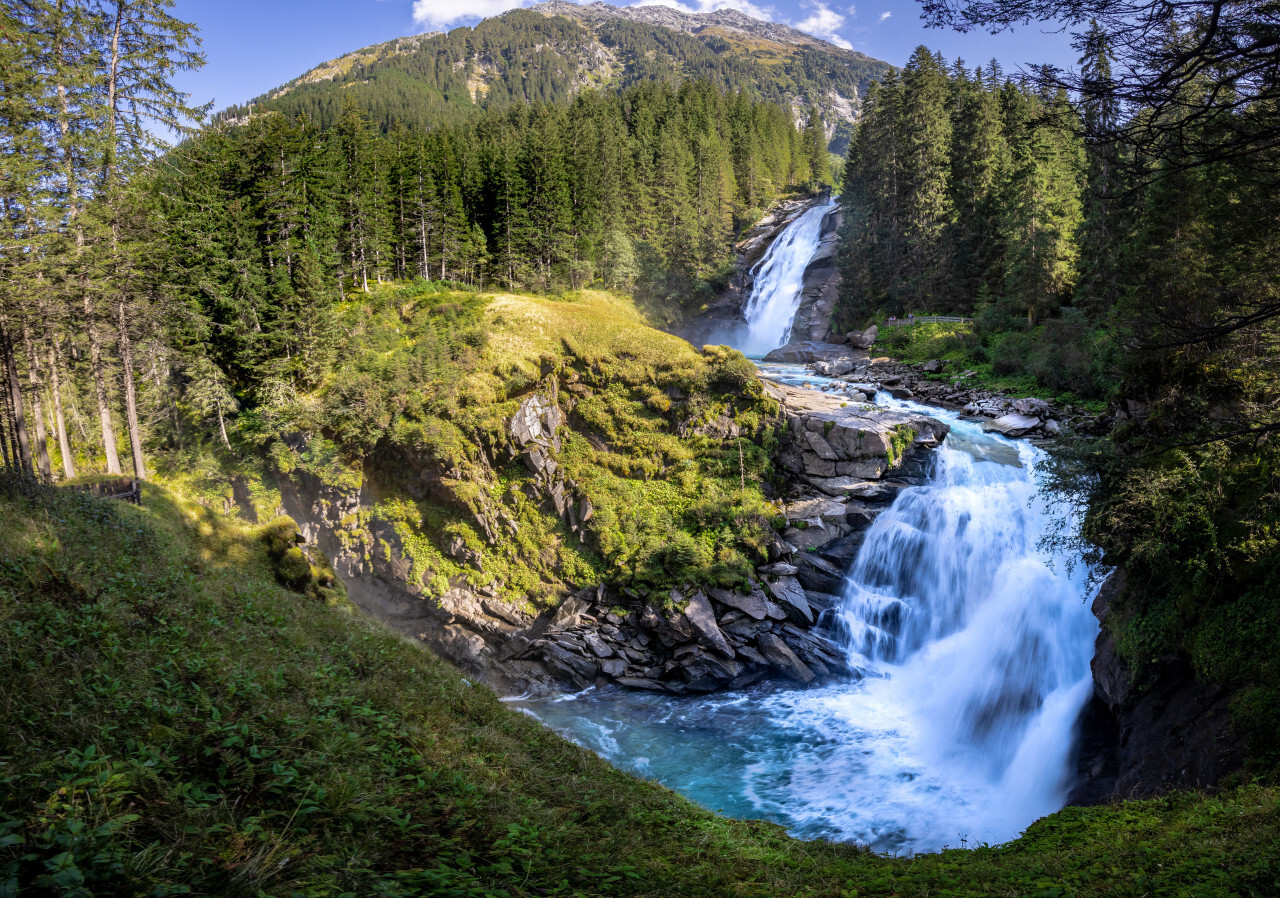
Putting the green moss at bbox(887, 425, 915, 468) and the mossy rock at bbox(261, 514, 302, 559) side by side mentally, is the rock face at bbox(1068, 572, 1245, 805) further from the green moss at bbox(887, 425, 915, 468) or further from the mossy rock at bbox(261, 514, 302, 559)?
the mossy rock at bbox(261, 514, 302, 559)

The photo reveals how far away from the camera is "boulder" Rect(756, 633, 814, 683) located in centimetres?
1873

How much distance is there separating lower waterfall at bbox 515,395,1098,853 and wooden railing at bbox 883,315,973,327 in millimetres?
15958

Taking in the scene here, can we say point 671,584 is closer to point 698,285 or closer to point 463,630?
point 463,630

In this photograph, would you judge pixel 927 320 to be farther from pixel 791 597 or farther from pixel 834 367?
pixel 791 597

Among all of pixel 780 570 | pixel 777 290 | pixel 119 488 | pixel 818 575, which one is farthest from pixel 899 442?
pixel 777 290

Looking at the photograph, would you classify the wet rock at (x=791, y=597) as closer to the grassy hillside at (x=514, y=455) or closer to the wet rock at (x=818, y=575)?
the wet rock at (x=818, y=575)

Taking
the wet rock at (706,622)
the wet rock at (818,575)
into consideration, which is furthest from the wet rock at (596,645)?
the wet rock at (818,575)

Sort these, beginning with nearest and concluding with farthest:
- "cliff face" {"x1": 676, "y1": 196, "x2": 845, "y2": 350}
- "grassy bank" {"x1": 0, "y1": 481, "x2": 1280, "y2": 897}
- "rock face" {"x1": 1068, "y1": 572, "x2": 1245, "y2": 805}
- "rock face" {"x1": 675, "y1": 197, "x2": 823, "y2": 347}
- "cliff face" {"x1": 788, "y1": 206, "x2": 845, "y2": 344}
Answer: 1. "grassy bank" {"x1": 0, "y1": 481, "x2": 1280, "y2": 897}
2. "rock face" {"x1": 1068, "y1": 572, "x2": 1245, "y2": 805}
3. "cliff face" {"x1": 788, "y1": 206, "x2": 845, "y2": 344}
4. "cliff face" {"x1": 676, "y1": 196, "x2": 845, "y2": 350}
5. "rock face" {"x1": 675, "y1": 197, "x2": 823, "y2": 347}

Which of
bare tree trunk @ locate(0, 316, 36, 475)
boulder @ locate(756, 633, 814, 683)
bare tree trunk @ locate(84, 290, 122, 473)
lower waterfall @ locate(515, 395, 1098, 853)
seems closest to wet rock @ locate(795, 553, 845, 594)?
lower waterfall @ locate(515, 395, 1098, 853)

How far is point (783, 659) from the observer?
62.5 feet

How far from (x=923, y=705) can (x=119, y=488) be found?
938 inches

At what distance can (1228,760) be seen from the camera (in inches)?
319

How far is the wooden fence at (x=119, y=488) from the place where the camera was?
1608cm

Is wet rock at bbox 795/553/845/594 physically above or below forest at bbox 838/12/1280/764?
below
